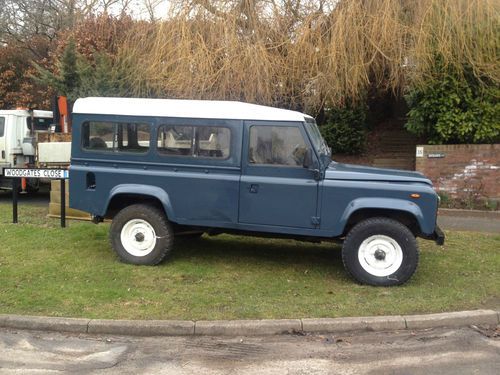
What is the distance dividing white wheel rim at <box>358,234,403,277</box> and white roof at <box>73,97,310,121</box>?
1.68 metres

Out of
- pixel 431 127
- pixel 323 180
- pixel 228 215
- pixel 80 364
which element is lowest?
pixel 80 364

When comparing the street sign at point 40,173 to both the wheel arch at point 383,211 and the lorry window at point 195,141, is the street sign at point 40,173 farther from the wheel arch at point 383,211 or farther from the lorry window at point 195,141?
the wheel arch at point 383,211

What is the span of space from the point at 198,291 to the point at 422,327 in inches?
94.4

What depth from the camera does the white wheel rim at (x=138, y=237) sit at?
22.7ft

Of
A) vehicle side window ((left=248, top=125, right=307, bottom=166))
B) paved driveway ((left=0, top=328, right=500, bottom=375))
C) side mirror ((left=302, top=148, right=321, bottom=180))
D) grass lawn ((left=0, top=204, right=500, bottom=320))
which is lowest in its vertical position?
paved driveway ((left=0, top=328, right=500, bottom=375))

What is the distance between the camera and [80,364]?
4.35 m

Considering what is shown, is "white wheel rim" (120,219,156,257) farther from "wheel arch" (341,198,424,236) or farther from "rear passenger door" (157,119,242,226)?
"wheel arch" (341,198,424,236)

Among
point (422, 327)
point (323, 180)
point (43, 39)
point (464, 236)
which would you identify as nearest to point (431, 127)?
point (464, 236)

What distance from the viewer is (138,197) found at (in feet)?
22.9

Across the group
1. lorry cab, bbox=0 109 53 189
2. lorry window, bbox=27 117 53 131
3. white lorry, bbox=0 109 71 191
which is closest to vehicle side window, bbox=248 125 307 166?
white lorry, bbox=0 109 71 191

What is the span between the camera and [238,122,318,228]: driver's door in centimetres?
629

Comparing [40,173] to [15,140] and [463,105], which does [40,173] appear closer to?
[15,140]

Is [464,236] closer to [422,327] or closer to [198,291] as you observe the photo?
[422,327]

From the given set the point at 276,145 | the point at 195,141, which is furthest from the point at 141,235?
the point at 276,145
